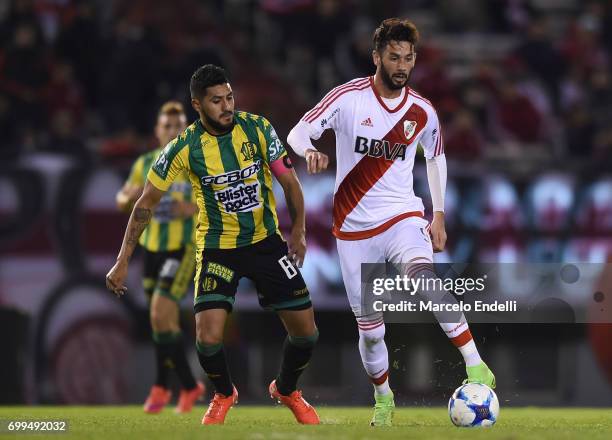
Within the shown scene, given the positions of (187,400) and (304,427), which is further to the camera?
(187,400)

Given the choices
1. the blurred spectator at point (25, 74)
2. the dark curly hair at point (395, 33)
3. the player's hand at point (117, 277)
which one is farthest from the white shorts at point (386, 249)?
the blurred spectator at point (25, 74)

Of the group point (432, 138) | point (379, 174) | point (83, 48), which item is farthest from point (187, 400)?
point (83, 48)

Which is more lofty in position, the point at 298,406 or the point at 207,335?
the point at 207,335

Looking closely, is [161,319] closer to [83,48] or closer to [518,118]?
[83,48]

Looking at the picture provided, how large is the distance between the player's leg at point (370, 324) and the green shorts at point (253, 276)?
358 millimetres

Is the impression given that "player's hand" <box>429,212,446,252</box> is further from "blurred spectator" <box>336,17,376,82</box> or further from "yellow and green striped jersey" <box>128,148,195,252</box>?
"blurred spectator" <box>336,17,376,82</box>

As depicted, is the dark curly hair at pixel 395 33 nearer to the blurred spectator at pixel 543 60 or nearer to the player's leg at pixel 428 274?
the player's leg at pixel 428 274

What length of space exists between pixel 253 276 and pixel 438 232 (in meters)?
1.29

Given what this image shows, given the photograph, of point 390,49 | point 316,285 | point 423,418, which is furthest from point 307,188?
point 390,49

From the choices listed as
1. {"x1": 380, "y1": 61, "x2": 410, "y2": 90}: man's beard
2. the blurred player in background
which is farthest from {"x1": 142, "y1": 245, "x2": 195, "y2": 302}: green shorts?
{"x1": 380, "y1": 61, "x2": 410, "y2": 90}: man's beard

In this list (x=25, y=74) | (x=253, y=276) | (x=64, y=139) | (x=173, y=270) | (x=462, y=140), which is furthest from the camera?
(x=462, y=140)

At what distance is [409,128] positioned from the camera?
8938 mm

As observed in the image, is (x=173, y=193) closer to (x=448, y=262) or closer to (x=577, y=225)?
(x=448, y=262)

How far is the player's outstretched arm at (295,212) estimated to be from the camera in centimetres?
862
